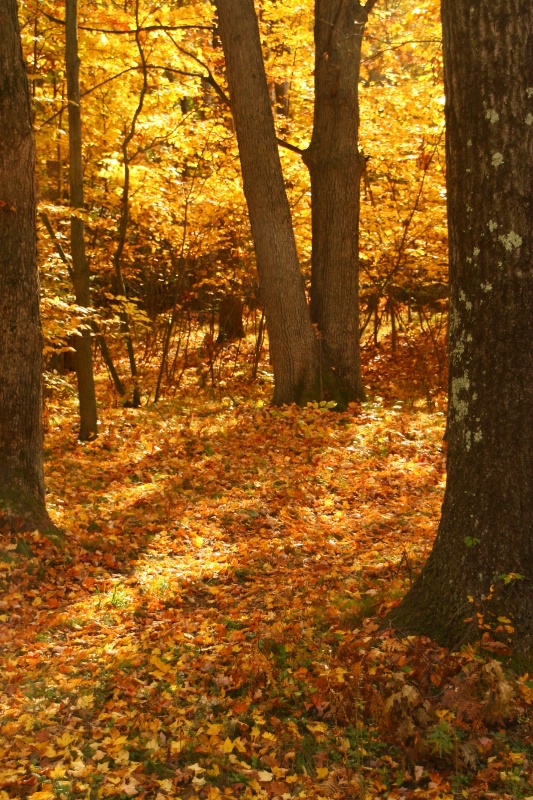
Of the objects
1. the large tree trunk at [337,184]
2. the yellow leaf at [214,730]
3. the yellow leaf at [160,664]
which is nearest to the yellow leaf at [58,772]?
the yellow leaf at [214,730]

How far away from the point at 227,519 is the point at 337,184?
5503 millimetres

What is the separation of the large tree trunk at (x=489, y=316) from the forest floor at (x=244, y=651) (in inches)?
16.4

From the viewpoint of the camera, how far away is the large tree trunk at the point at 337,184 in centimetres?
1055

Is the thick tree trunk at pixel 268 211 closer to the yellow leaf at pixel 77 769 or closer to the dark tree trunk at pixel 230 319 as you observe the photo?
the dark tree trunk at pixel 230 319

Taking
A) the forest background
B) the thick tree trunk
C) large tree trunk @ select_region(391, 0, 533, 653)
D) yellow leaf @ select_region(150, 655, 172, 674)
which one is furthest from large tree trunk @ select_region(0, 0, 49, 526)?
the thick tree trunk

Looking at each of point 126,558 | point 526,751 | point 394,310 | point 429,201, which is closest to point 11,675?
point 126,558

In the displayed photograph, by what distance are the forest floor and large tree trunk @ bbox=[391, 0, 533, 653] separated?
416 millimetres

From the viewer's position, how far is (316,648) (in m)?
4.66

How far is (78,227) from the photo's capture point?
9.87 m

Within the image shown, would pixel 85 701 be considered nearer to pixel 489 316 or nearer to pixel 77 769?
pixel 77 769

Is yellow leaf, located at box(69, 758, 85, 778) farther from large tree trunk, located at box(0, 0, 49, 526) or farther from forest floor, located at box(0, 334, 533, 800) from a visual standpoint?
large tree trunk, located at box(0, 0, 49, 526)

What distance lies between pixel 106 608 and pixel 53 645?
0.60 m

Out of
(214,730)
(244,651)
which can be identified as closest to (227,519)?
(244,651)

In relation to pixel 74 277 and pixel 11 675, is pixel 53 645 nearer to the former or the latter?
pixel 11 675
